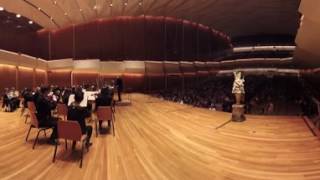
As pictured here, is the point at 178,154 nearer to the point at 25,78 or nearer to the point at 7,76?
the point at 7,76

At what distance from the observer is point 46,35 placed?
20.3m

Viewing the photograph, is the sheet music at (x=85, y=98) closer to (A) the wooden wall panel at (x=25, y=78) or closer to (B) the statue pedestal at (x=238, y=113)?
(B) the statue pedestal at (x=238, y=113)

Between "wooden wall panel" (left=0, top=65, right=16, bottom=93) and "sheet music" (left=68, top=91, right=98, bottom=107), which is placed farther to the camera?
"wooden wall panel" (left=0, top=65, right=16, bottom=93)

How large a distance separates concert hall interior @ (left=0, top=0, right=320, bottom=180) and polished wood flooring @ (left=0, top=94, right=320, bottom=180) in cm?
3

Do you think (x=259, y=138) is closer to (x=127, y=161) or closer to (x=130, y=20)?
(x=127, y=161)

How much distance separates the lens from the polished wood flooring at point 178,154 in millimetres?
4188

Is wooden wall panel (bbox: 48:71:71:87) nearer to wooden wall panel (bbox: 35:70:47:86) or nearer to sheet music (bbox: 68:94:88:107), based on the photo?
wooden wall panel (bbox: 35:70:47:86)

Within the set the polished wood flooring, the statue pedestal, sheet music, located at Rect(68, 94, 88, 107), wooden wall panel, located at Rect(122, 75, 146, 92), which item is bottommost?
the polished wood flooring

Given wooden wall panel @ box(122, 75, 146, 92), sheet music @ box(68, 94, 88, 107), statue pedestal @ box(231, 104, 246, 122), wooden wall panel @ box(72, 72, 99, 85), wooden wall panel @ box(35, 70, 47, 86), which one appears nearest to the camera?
sheet music @ box(68, 94, 88, 107)

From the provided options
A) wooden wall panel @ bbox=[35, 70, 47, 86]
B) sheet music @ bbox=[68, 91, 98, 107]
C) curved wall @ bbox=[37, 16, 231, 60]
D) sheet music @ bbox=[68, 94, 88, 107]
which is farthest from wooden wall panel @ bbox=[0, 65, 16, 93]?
sheet music @ bbox=[68, 94, 88, 107]

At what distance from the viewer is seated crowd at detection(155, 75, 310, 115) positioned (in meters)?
15.4

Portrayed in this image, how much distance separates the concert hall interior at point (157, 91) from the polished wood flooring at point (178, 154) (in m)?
0.03

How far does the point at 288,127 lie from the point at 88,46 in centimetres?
1580

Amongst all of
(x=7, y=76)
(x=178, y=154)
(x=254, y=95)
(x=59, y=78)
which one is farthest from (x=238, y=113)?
(x=59, y=78)
